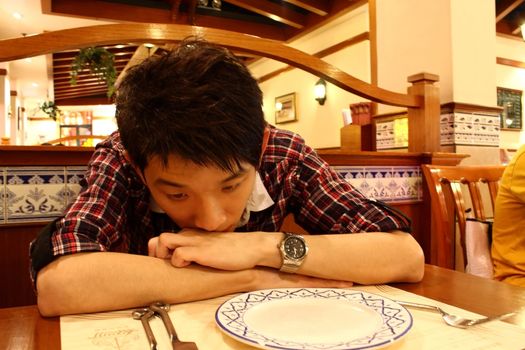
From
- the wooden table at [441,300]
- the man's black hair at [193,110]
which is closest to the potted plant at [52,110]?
the man's black hair at [193,110]

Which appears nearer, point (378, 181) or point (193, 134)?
point (193, 134)

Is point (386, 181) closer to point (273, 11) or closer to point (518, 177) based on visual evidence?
point (518, 177)

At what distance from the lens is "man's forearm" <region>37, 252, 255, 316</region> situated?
72cm

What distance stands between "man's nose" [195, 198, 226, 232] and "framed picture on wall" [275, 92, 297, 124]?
21.8ft

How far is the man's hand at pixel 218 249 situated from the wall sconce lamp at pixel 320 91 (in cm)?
589

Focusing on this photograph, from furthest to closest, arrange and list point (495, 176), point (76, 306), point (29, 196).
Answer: point (495, 176) < point (29, 196) < point (76, 306)

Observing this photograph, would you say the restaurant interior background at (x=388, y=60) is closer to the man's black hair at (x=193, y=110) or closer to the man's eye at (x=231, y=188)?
the man's black hair at (x=193, y=110)

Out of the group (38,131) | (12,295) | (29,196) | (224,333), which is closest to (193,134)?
(224,333)

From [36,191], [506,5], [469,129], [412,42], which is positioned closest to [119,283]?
[36,191]

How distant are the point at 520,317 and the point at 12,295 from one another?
136 centimetres

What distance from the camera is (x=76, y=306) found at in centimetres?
72

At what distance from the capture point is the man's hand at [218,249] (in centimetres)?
81

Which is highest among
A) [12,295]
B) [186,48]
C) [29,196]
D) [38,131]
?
[38,131]

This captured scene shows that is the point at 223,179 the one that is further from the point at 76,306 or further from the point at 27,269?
the point at 27,269
